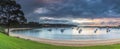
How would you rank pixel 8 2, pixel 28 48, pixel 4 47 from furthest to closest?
1. pixel 8 2
2. pixel 28 48
3. pixel 4 47

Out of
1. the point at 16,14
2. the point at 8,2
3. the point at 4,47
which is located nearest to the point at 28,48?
the point at 4,47

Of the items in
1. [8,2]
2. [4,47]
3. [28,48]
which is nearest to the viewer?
[4,47]

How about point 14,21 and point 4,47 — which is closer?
point 4,47

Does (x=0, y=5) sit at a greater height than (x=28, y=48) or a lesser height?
greater

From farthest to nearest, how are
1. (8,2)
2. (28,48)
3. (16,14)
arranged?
(16,14), (8,2), (28,48)

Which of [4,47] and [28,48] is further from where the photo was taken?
[28,48]

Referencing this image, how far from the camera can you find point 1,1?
62.0m

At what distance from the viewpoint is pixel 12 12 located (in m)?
64.3

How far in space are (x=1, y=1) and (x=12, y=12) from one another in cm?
343

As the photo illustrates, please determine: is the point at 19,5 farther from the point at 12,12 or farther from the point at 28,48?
the point at 28,48

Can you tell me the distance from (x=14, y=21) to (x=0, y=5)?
661 centimetres

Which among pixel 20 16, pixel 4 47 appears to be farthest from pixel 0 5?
pixel 4 47

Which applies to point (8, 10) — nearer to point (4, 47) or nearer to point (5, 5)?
point (5, 5)

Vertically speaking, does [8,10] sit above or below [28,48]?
above
